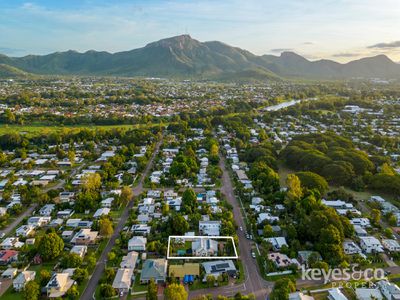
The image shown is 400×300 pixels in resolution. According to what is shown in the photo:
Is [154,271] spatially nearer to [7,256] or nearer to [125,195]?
[7,256]

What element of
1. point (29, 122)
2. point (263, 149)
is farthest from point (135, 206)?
point (29, 122)

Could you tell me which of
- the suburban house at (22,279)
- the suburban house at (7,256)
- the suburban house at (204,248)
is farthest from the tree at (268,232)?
the suburban house at (7,256)

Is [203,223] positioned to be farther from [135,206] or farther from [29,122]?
[29,122]

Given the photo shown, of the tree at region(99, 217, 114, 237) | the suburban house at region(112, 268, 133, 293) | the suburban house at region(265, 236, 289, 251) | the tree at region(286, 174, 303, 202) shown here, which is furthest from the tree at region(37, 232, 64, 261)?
the tree at region(286, 174, 303, 202)

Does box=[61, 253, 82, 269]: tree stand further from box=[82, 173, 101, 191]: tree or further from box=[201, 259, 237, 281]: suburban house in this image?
box=[82, 173, 101, 191]: tree

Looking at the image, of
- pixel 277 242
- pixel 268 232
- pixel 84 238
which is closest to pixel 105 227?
pixel 84 238
